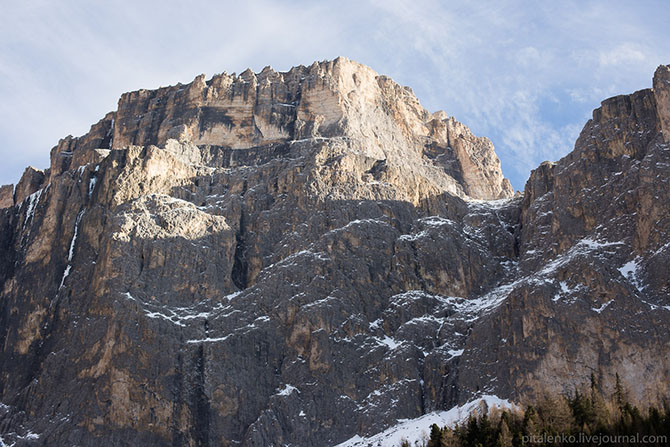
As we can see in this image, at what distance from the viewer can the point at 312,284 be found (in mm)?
120375

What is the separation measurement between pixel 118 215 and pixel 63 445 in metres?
32.3

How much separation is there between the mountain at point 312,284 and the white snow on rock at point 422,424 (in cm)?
128

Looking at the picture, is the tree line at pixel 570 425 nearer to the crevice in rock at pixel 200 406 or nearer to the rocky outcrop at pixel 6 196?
the crevice in rock at pixel 200 406

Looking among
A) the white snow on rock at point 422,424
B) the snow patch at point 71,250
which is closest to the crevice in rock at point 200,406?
the white snow on rock at point 422,424

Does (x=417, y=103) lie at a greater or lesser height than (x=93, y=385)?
greater

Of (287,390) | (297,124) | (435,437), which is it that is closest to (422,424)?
(435,437)

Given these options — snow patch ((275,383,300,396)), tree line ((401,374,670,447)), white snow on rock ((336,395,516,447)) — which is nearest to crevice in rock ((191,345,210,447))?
snow patch ((275,383,300,396))

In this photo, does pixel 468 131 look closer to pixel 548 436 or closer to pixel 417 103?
pixel 417 103

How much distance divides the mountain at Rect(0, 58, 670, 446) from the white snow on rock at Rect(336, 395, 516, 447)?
128 centimetres

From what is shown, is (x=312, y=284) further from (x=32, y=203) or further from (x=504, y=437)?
(x=32, y=203)

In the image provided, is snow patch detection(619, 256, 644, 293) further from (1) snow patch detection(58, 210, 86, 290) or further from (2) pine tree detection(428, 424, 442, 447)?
(1) snow patch detection(58, 210, 86, 290)

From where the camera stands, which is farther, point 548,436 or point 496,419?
point 496,419

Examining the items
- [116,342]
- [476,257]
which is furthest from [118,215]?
[476,257]

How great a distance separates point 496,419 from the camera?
97875 millimetres
